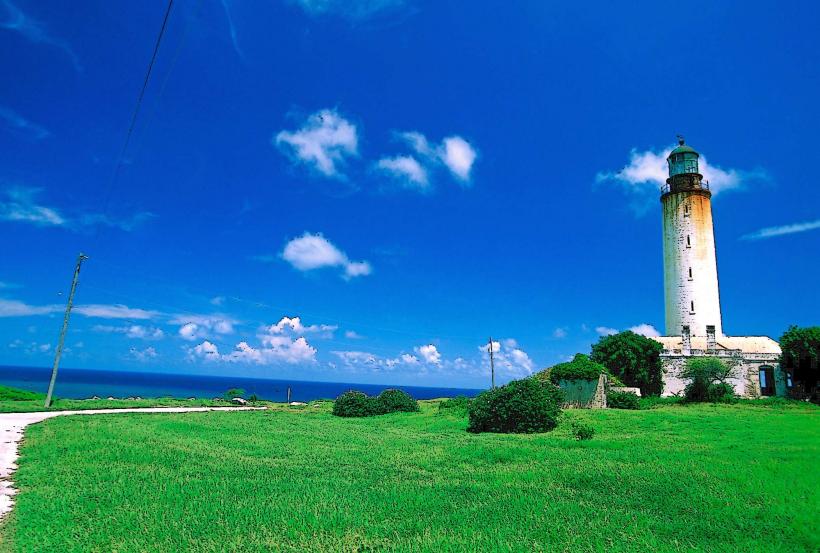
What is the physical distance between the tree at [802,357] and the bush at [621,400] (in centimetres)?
1572

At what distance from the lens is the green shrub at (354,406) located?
110 feet

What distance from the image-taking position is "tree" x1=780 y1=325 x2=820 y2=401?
129 ft

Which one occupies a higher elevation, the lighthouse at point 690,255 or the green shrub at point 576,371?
the lighthouse at point 690,255

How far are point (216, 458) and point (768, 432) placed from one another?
20233mm

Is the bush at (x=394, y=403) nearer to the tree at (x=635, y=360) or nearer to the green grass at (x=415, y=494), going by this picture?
the green grass at (x=415, y=494)

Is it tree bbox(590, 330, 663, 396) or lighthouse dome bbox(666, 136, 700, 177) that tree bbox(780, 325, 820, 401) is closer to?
tree bbox(590, 330, 663, 396)

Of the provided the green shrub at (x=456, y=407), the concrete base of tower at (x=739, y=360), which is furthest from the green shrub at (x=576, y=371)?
the concrete base of tower at (x=739, y=360)

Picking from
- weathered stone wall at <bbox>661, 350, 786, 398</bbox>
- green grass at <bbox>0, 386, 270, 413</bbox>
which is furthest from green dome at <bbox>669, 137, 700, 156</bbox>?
green grass at <bbox>0, 386, 270, 413</bbox>

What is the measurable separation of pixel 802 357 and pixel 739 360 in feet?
14.1

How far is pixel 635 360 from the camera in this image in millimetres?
44219

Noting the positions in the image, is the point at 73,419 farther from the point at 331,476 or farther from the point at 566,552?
the point at 566,552

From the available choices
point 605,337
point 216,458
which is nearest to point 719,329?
point 605,337

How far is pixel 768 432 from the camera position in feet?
64.9

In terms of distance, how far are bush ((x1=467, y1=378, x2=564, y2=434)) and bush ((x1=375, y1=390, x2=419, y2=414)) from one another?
38.2 feet
